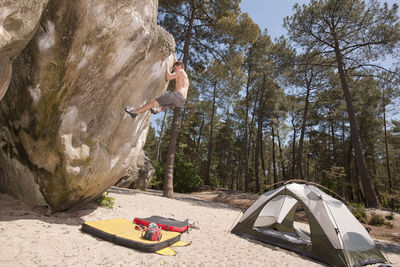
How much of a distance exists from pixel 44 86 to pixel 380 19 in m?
15.0

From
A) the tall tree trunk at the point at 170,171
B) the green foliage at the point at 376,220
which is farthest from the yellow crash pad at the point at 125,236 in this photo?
the green foliage at the point at 376,220

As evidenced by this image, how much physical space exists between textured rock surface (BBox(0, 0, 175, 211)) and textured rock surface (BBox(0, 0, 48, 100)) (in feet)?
2.83

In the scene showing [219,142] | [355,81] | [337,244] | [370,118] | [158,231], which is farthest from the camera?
[219,142]

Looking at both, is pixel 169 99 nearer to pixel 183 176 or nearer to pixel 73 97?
pixel 73 97

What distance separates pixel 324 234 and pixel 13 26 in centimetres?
627

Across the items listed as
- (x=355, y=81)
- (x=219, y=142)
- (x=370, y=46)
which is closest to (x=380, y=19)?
(x=370, y=46)

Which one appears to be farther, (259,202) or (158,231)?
(259,202)

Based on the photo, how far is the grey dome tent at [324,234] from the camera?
406 centimetres

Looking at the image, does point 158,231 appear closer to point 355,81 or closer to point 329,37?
point 329,37

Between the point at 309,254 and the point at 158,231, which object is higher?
the point at 158,231

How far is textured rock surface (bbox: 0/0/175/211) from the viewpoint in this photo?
3.60 metres

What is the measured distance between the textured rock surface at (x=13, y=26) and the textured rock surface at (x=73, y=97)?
2.83 feet

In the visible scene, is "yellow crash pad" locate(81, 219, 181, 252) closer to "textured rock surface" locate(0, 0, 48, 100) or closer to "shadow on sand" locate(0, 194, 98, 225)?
"shadow on sand" locate(0, 194, 98, 225)

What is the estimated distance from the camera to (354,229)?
14.4 feet
